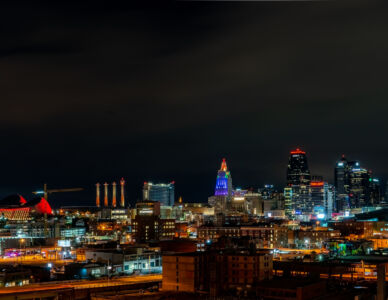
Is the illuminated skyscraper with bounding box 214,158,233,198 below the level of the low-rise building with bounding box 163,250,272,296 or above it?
above

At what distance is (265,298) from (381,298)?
7.16 meters

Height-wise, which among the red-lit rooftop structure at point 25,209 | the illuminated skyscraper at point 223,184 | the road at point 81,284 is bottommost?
the road at point 81,284

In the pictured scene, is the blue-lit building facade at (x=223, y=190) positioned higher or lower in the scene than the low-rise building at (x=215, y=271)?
higher

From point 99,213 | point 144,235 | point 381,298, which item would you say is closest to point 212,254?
point 381,298

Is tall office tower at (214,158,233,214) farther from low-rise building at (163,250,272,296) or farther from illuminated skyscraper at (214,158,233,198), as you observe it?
low-rise building at (163,250,272,296)

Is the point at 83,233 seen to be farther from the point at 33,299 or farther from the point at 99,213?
the point at 33,299

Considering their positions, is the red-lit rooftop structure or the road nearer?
the road

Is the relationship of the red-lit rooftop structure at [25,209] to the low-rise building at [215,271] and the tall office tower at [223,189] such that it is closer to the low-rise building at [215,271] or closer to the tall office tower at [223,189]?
the tall office tower at [223,189]

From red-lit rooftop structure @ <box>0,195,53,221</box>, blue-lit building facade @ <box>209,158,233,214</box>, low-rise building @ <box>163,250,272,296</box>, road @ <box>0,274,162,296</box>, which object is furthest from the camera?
blue-lit building facade @ <box>209,158,233,214</box>

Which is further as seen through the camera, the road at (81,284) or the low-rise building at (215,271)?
the low-rise building at (215,271)

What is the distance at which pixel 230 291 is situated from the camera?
40250mm

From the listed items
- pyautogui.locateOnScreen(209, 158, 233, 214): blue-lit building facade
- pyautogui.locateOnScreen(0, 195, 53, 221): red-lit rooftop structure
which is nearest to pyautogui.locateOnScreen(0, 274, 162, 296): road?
pyautogui.locateOnScreen(0, 195, 53, 221): red-lit rooftop structure

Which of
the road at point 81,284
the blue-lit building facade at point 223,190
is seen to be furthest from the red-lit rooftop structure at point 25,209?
the road at point 81,284

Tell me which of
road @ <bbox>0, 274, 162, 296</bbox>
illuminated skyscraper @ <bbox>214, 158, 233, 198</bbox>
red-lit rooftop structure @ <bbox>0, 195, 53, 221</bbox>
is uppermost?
illuminated skyscraper @ <bbox>214, 158, 233, 198</bbox>
